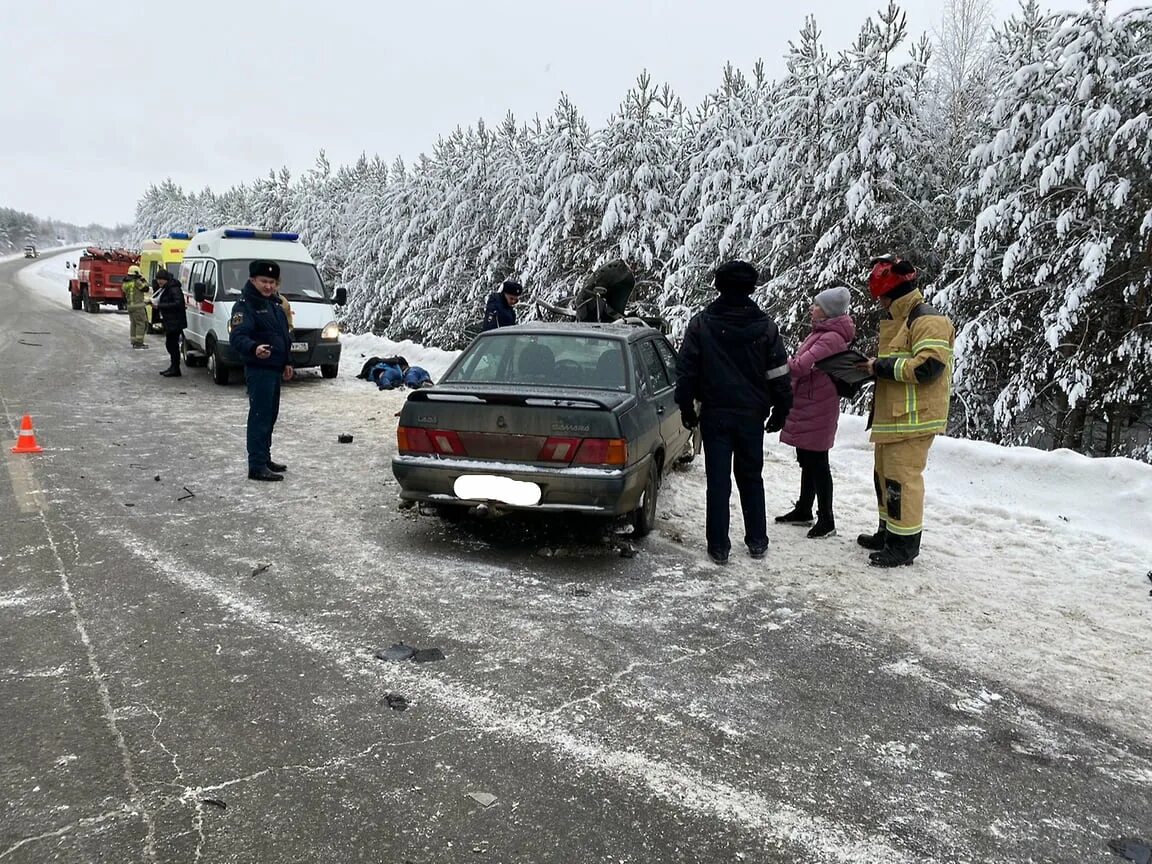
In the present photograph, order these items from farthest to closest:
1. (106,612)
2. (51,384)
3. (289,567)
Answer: (51,384)
(289,567)
(106,612)

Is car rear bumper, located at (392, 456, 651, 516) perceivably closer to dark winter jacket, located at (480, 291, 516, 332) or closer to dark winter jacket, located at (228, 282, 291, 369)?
dark winter jacket, located at (228, 282, 291, 369)

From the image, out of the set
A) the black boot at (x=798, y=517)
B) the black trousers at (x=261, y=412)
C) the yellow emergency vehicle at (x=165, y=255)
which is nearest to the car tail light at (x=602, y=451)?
the black boot at (x=798, y=517)

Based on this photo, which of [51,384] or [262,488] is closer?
[262,488]

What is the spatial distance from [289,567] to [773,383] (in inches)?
129

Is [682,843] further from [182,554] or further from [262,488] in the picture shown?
[262,488]

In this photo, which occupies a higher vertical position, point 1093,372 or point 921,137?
point 921,137

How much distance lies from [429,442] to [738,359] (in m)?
2.10

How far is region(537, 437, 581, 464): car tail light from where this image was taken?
4.96 meters

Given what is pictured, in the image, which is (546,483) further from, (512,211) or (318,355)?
(512,211)

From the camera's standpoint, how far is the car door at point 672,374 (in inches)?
266

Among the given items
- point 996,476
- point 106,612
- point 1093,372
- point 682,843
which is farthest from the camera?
point 1093,372

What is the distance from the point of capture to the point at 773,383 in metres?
5.23

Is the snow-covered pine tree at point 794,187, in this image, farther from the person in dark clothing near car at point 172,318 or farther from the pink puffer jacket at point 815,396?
the person in dark clothing near car at point 172,318

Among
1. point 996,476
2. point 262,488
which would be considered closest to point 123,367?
point 262,488
